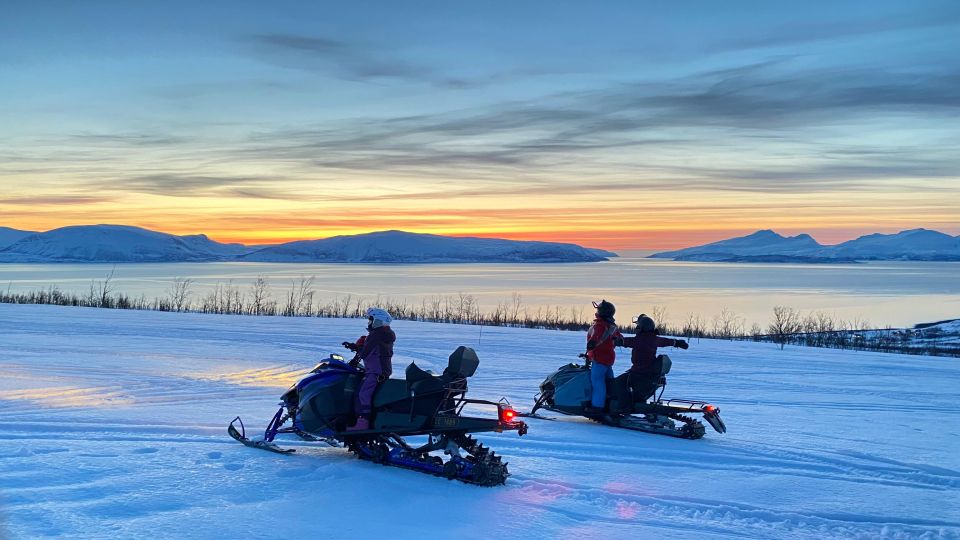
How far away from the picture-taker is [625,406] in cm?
900

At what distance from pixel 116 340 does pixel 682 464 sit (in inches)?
486

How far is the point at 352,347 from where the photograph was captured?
6.91m

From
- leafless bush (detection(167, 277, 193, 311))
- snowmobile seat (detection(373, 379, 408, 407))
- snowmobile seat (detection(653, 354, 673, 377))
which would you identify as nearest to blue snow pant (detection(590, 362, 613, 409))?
snowmobile seat (detection(653, 354, 673, 377))

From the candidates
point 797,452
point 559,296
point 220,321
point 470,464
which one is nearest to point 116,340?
point 220,321

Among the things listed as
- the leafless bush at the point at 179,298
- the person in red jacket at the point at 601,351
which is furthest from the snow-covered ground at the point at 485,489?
the leafless bush at the point at 179,298

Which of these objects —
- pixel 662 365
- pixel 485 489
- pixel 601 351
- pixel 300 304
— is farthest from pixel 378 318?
pixel 300 304

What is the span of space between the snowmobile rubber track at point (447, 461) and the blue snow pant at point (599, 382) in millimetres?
2645

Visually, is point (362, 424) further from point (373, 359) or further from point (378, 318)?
point (378, 318)

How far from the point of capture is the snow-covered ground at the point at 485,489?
5301mm

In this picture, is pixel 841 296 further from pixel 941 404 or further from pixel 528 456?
pixel 528 456

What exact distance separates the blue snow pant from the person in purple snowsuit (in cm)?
306

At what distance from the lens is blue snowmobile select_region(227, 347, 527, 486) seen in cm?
646

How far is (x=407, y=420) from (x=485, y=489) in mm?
1007

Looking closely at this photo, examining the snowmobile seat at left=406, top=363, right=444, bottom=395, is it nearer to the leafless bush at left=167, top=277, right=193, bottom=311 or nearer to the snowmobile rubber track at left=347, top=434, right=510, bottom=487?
the snowmobile rubber track at left=347, top=434, right=510, bottom=487
